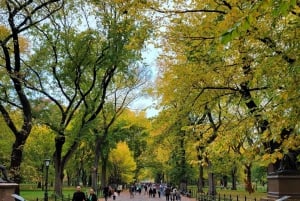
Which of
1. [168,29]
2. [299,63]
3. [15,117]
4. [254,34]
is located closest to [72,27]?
[15,117]

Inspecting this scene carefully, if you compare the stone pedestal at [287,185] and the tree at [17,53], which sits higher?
the tree at [17,53]

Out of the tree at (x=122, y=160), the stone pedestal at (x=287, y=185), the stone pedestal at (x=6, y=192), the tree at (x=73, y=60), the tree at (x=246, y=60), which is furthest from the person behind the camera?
the tree at (x=122, y=160)

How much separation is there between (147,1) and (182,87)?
7843 mm

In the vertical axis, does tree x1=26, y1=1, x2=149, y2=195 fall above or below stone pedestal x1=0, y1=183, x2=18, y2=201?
above

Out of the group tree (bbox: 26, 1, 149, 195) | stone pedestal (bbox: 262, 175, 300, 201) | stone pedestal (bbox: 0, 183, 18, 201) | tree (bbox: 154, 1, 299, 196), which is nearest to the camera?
tree (bbox: 154, 1, 299, 196)

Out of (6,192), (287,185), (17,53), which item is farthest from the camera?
(17,53)

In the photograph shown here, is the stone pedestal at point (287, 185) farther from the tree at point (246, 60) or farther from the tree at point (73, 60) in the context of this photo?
the tree at point (73, 60)

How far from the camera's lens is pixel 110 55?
29.1 meters

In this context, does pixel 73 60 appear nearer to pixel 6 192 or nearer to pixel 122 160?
pixel 6 192

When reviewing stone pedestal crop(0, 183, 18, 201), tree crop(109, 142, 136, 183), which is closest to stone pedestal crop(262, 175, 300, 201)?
stone pedestal crop(0, 183, 18, 201)

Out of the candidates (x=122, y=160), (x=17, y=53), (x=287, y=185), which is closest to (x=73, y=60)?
(x=17, y=53)

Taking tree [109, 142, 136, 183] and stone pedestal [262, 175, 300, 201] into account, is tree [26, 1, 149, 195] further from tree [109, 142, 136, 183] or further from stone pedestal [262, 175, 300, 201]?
tree [109, 142, 136, 183]

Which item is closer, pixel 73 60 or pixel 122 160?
pixel 73 60

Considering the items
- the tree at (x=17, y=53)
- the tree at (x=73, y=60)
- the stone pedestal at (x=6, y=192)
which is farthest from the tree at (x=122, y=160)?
the stone pedestal at (x=6, y=192)
